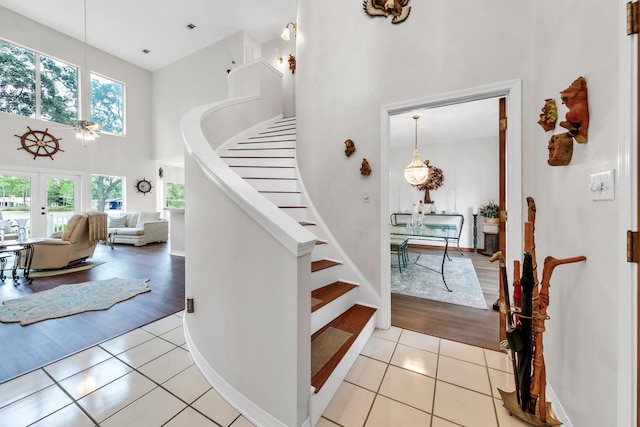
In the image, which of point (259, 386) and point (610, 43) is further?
point (259, 386)

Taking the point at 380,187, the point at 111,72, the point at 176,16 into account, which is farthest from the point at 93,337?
the point at 111,72

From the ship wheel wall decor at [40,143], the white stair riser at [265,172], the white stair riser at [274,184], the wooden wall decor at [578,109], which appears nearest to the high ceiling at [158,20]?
the ship wheel wall decor at [40,143]

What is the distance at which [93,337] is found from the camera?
2.05 m

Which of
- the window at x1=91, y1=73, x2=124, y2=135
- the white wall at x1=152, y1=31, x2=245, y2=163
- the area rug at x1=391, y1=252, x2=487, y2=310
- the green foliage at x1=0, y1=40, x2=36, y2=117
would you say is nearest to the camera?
the area rug at x1=391, y1=252, x2=487, y2=310

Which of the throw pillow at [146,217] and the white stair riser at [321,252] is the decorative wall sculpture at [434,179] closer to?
the white stair riser at [321,252]

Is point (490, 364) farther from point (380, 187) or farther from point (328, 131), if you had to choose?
point (328, 131)

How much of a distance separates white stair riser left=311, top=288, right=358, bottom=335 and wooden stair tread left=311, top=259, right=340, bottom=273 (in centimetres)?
29

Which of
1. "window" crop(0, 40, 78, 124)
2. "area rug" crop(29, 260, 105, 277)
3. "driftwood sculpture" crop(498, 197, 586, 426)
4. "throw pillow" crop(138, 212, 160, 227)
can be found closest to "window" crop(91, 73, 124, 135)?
"window" crop(0, 40, 78, 124)

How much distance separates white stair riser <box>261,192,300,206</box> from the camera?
9.11ft

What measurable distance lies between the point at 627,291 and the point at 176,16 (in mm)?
7938

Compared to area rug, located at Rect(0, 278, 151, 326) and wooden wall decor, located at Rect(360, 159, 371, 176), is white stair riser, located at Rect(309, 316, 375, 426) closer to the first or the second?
wooden wall decor, located at Rect(360, 159, 371, 176)

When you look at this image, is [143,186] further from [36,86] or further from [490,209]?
[490,209]

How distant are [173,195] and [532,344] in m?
9.66

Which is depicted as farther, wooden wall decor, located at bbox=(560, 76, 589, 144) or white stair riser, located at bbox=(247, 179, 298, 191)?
white stair riser, located at bbox=(247, 179, 298, 191)
